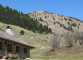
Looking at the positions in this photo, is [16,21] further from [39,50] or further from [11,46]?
[11,46]

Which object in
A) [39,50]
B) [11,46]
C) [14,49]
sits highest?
[39,50]

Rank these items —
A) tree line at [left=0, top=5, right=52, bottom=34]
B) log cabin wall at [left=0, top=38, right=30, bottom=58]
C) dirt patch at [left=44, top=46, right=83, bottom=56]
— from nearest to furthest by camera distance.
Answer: log cabin wall at [left=0, top=38, right=30, bottom=58] → dirt patch at [left=44, top=46, right=83, bottom=56] → tree line at [left=0, top=5, right=52, bottom=34]

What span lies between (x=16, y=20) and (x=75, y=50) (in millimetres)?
91024

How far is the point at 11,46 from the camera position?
41.8m

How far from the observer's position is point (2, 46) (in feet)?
126

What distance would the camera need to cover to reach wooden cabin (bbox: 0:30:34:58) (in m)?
38.4

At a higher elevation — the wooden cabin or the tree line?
the tree line

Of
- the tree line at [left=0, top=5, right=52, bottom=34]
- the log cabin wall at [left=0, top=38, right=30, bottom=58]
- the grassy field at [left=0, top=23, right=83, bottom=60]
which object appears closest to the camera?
the log cabin wall at [left=0, top=38, right=30, bottom=58]

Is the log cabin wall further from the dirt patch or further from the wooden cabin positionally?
the dirt patch

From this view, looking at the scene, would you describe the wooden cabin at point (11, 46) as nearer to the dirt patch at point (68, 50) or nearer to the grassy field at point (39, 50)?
the grassy field at point (39, 50)

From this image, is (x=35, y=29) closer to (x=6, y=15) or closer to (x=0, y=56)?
(x=6, y=15)

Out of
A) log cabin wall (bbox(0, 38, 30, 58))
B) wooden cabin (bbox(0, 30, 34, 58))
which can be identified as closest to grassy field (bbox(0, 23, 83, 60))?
log cabin wall (bbox(0, 38, 30, 58))

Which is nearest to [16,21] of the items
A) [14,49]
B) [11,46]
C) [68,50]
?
[68,50]

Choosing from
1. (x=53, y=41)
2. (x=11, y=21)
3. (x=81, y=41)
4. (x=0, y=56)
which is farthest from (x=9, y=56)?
(x=11, y=21)
